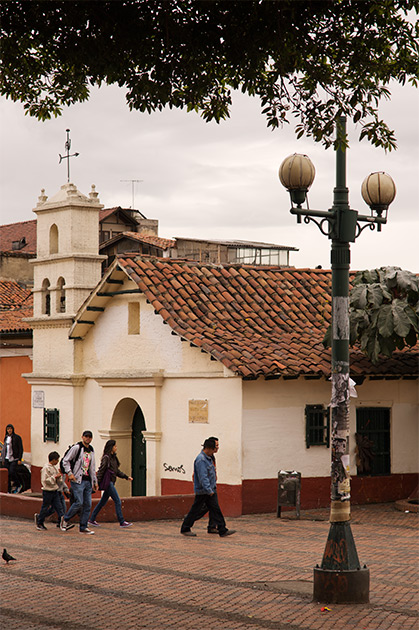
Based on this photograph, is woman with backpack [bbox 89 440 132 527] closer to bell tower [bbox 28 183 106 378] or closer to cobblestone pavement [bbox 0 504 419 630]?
cobblestone pavement [bbox 0 504 419 630]

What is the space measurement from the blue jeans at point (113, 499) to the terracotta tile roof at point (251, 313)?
11.4 feet

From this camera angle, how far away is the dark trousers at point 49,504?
17.6 meters

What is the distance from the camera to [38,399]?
25.9 meters

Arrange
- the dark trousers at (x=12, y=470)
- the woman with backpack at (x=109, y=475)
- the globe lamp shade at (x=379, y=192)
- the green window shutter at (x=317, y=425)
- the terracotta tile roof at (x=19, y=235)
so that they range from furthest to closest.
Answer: the terracotta tile roof at (x=19, y=235) < the dark trousers at (x=12, y=470) < the green window shutter at (x=317, y=425) < the woman with backpack at (x=109, y=475) < the globe lamp shade at (x=379, y=192)

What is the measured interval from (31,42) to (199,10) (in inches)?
67.4

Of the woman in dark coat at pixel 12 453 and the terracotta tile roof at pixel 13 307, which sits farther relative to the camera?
the terracotta tile roof at pixel 13 307

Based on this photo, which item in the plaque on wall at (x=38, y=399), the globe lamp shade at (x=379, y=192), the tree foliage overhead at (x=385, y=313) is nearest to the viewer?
the globe lamp shade at (x=379, y=192)

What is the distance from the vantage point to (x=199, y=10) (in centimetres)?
984

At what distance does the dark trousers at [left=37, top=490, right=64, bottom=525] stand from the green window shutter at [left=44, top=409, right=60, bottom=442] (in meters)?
7.06

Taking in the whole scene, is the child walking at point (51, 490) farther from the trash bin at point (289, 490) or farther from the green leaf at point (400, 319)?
the green leaf at point (400, 319)

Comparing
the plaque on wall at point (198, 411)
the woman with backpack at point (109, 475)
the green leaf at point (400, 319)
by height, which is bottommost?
the woman with backpack at point (109, 475)

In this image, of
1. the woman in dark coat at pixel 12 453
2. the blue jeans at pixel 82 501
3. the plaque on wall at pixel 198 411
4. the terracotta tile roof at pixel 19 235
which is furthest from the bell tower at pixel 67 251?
the terracotta tile roof at pixel 19 235

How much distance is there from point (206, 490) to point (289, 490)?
3079 mm

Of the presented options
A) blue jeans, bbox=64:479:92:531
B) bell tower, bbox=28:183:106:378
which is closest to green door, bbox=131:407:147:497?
bell tower, bbox=28:183:106:378
